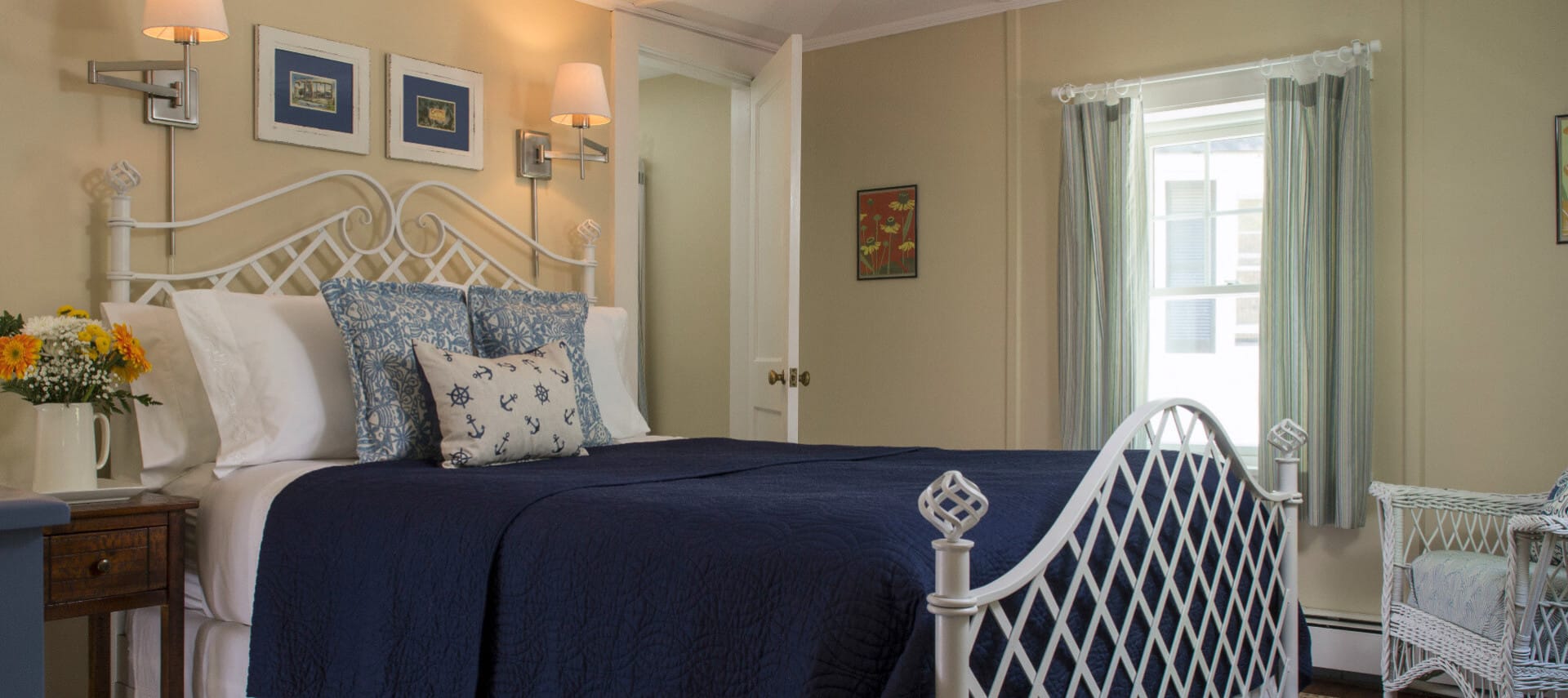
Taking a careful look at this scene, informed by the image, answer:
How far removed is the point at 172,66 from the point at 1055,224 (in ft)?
9.58

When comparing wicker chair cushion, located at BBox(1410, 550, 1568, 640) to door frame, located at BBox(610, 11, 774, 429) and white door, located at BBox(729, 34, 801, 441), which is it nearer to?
white door, located at BBox(729, 34, 801, 441)

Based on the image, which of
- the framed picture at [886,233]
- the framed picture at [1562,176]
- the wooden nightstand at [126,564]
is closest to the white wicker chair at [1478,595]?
the framed picture at [1562,176]

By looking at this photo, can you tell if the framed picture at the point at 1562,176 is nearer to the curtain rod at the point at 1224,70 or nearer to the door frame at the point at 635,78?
the curtain rod at the point at 1224,70

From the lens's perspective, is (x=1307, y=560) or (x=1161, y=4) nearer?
(x=1307, y=560)

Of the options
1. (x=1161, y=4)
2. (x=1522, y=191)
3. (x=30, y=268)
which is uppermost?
(x=1161, y=4)

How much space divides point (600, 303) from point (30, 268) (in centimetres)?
172

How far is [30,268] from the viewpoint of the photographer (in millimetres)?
2512

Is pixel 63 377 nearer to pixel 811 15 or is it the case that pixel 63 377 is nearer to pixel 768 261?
pixel 768 261

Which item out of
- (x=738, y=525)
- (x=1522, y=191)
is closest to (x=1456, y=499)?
(x=1522, y=191)

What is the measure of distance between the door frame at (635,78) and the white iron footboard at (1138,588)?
2.03 metres

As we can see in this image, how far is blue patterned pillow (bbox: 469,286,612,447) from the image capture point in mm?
2793

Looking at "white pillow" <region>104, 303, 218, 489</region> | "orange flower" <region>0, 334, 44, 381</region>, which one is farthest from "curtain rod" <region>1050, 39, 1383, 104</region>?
"orange flower" <region>0, 334, 44, 381</region>

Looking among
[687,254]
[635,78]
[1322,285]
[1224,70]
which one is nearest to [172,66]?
[635,78]

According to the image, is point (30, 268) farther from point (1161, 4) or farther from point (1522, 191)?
point (1522, 191)
